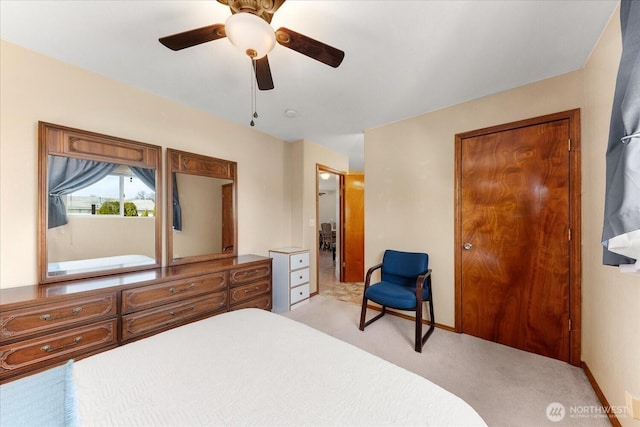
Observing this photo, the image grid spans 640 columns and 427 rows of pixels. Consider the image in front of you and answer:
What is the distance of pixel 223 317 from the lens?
149 centimetres

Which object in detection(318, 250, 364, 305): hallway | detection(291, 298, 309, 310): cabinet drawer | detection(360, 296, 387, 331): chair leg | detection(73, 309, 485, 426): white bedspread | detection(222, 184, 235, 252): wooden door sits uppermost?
detection(222, 184, 235, 252): wooden door

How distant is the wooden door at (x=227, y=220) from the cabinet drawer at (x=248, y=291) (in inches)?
23.3

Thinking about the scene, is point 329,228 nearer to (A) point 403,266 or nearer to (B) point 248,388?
(A) point 403,266

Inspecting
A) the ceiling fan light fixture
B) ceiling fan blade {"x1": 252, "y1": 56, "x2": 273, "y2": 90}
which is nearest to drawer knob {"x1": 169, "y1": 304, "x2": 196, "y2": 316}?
ceiling fan blade {"x1": 252, "y1": 56, "x2": 273, "y2": 90}

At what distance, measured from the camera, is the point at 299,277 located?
3490mm

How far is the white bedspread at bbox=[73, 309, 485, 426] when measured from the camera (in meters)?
0.75

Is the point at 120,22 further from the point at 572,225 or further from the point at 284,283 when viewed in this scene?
the point at 572,225

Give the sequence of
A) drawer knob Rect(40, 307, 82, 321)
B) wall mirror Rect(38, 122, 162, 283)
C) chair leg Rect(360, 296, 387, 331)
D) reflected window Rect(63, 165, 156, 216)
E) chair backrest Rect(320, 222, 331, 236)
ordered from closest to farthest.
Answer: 1. drawer knob Rect(40, 307, 82, 321)
2. wall mirror Rect(38, 122, 162, 283)
3. reflected window Rect(63, 165, 156, 216)
4. chair leg Rect(360, 296, 387, 331)
5. chair backrest Rect(320, 222, 331, 236)

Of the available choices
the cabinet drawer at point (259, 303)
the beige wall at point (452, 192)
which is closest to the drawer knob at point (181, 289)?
the cabinet drawer at point (259, 303)

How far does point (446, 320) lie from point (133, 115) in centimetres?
387

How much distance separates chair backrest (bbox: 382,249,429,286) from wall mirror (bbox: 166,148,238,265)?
1940 millimetres

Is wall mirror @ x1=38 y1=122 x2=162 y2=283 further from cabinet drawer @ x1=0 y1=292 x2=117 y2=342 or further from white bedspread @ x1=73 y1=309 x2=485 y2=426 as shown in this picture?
white bedspread @ x1=73 y1=309 x2=485 y2=426

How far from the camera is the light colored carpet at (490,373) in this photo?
1.60 metres

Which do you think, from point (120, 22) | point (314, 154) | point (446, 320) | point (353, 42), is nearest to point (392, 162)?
point (314, 154)
